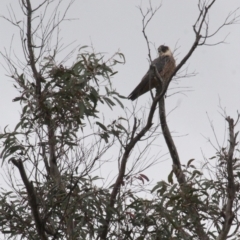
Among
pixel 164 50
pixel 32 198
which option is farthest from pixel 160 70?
pixel 32 198

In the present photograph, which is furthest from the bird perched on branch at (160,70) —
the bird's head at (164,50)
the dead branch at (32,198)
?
the dead branch at (32,198)

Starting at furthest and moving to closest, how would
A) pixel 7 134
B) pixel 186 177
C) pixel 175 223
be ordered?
pixel 186 177 < pixel 7 134 < pixel 175 223

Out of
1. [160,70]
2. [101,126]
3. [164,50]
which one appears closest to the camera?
[101,126]

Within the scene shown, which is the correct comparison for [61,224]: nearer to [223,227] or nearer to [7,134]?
[7,134]

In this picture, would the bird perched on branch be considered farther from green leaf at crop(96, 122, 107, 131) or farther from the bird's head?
green leaf at crop(96, 122, 107, 131)

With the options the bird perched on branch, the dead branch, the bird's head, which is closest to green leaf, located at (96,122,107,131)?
the dead branch

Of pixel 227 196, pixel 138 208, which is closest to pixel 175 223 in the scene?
pixel 138 208

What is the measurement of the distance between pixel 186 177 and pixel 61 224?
1.14m

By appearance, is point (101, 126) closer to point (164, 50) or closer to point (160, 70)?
point (160, 70)

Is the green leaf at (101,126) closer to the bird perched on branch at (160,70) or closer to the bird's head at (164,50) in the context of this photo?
the bird perched on branch at (160,70)

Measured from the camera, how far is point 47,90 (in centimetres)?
460

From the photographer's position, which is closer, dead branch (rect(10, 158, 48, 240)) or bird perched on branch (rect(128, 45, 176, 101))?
dead branch (rect(10, 158, 48, 240))

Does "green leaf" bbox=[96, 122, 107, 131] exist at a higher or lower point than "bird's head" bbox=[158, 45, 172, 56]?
lower

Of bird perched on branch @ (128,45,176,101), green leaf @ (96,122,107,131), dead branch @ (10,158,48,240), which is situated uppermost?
bird perched on branch @ (128,45,176,101)
